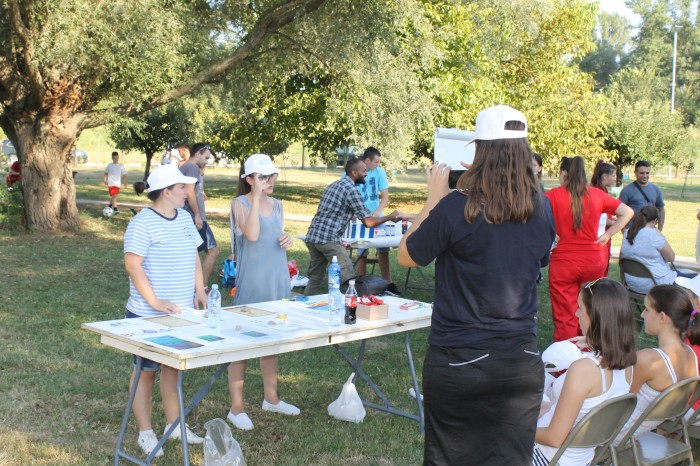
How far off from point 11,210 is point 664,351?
1406cm

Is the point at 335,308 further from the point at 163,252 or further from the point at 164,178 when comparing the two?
the point at 164,178

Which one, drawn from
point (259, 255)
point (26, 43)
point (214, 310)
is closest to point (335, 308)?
point (214, 310)

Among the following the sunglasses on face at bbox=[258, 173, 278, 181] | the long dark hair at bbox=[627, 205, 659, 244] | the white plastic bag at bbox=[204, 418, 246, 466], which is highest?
the sunglasses on face at bbox=[258, 173, 278, 181]

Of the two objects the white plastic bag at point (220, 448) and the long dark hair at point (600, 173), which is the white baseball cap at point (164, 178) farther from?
the long dark hair at point (600, 173)

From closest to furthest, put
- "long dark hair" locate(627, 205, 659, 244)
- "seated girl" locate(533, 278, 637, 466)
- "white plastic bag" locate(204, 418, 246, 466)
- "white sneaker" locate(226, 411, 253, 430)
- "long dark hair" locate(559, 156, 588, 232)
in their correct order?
1. "seated girl" locate(533, 278, 637, 466)
2. "white plastic bag" locate(204, 418, 246, 466)
3. "white sneaker" locate(226, 411, 253, 430)
4. "long dark hair" locate(559, 156, 588, 232)
5. "long dark hair" locate(627, 205, 659, 244)

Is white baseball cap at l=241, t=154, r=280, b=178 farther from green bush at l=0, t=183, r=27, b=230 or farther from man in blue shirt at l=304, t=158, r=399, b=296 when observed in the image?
green bush at l=0, t=183, r=27, b=230

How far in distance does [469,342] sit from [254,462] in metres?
2.27

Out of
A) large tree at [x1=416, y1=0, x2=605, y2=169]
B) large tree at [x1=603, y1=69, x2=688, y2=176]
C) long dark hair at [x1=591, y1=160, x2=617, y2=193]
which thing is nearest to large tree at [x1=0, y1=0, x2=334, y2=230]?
large tree at [x1=416, y1=0, x2=605, y2=169]

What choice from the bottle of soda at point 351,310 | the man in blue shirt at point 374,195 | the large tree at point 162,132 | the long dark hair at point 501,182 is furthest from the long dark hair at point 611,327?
the large tree at point 162,132

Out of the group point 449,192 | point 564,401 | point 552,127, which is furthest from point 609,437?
point 552,127

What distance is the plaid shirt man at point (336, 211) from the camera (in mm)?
7637

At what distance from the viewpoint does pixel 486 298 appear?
8.77ft

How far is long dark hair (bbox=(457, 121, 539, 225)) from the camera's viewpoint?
8.59ft

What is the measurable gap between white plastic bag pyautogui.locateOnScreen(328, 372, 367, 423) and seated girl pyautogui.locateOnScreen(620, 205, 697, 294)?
395 centimetres
